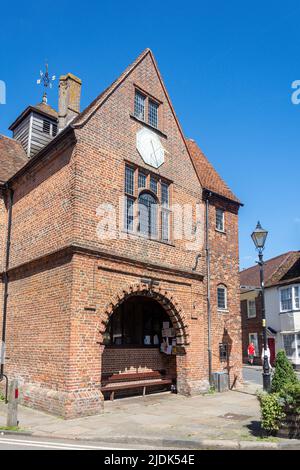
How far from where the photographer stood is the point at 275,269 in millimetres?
37562

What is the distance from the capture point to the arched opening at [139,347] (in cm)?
1514

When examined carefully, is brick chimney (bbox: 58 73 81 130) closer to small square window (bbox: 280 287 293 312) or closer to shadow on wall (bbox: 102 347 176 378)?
shadow on wall (bbox: 102 347 176 378)

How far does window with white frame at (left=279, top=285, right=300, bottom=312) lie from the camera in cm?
3250

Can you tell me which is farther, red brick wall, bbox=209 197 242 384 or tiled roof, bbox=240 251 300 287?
tiled roof, bbox=240 251 300 287

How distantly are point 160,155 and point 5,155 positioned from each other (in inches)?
294

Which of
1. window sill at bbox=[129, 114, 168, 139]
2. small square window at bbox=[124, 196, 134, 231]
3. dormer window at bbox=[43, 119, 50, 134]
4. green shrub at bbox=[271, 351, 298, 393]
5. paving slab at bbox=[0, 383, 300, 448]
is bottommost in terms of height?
paving slab at bbox=[0, 383, 300, 448]

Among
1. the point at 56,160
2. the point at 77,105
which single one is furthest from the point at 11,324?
the point at 77,105

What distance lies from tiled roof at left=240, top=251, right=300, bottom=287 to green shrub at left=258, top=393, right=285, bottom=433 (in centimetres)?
2676

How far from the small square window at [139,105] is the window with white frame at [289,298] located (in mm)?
21372

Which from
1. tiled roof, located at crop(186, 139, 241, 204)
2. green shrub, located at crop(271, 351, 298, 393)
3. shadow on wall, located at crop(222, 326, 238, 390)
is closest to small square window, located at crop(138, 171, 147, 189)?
tiled roof, located at crop(186, 139, 241, 204)

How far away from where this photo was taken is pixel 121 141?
15.1 meters

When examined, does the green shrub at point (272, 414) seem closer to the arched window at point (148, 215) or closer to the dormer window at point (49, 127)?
the arched window at point (148, 215)

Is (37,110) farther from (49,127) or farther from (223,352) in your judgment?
(223,352)

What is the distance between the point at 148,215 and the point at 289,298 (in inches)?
836
